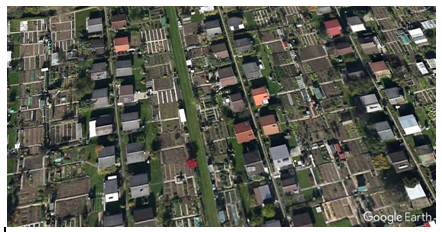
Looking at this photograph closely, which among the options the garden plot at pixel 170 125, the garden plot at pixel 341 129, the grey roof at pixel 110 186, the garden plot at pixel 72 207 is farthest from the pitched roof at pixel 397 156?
the garden plot at pixel 72 207

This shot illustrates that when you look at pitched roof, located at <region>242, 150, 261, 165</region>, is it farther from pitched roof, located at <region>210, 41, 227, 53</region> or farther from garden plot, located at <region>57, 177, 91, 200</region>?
garden plot, located at <region>57, 177, 91, 200</region>

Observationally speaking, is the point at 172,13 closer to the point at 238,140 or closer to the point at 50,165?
the point at 238,140

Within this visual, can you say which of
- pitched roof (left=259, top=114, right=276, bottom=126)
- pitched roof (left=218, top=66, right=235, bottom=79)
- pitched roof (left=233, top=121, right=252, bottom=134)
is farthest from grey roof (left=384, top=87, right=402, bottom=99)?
pitched roof (left=218, top=66, right=235, bottom=79)

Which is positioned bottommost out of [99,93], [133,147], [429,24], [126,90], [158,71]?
A: [133,147]

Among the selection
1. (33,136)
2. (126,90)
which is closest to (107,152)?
(126,90)

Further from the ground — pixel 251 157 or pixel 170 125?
pixel 170 125

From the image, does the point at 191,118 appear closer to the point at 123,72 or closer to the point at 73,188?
the point at 123,72

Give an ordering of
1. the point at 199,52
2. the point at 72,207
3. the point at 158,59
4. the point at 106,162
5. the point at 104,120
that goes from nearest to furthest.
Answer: the point at 72,207 → the point at 106,162 → the point at 104,120 → the point at 158,59 → the point at 199,52
